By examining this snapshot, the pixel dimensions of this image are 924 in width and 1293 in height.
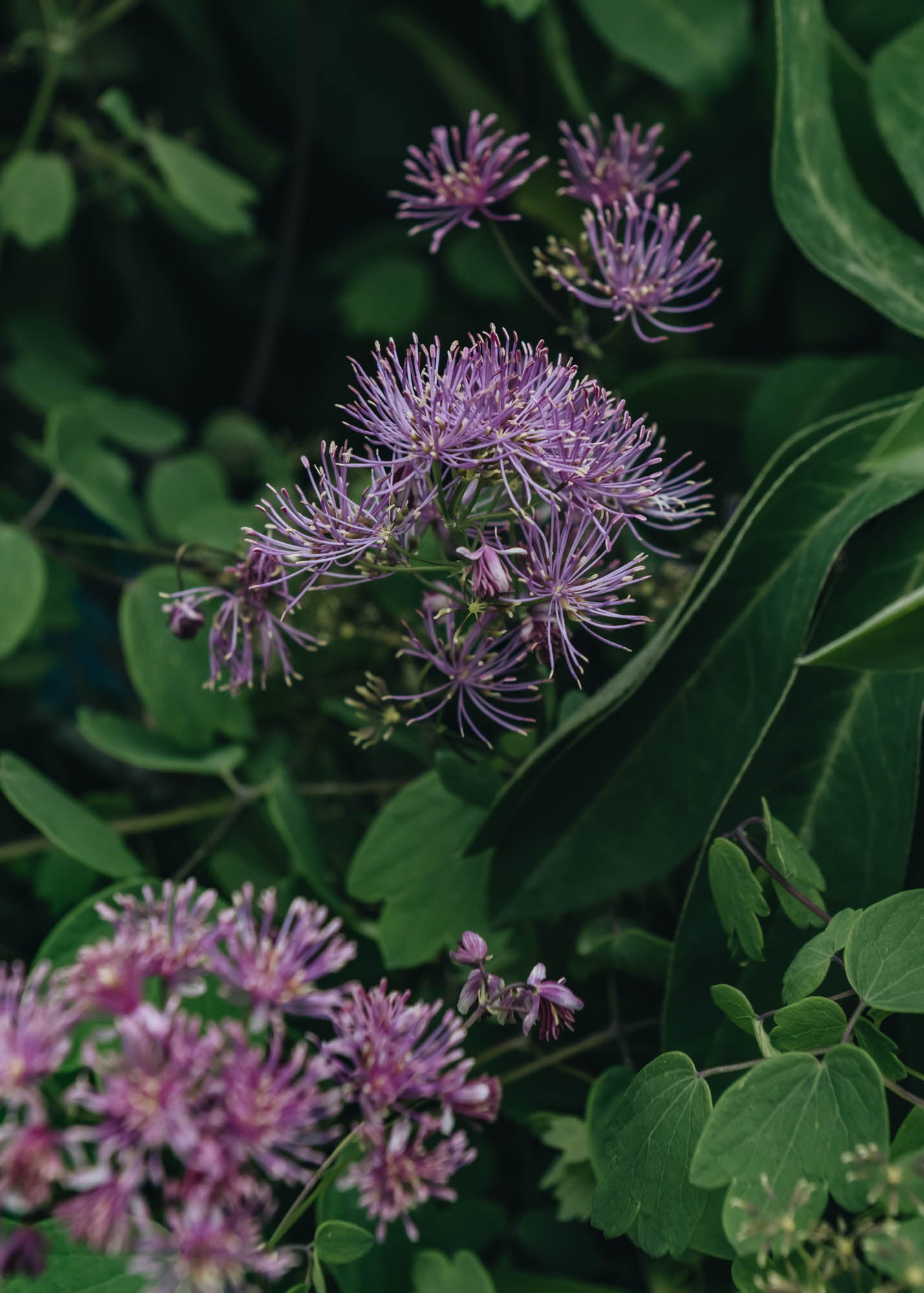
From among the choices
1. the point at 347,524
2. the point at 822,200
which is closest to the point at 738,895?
the point at 347,524

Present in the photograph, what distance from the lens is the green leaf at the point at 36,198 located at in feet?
3.08

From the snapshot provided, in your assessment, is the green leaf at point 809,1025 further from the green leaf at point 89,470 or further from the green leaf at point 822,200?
the green leaf at point 89,470

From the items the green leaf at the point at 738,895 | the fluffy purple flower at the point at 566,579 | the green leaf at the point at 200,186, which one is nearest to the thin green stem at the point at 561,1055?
A: the green leaf at the point at 738,895

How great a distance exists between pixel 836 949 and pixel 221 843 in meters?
0.45

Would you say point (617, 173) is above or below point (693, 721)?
above

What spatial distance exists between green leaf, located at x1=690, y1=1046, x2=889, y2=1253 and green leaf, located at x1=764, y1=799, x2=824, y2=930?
0.28ft

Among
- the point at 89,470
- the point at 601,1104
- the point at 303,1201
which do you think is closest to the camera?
the point at 303,1201

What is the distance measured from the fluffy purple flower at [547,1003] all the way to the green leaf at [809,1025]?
0.09 meters

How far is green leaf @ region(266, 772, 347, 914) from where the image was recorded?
64cm

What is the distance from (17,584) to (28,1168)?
0.54 m

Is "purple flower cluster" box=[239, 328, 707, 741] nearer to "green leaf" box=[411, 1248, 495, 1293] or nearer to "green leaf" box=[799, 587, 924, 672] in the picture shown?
"green leaf" box=[799, 587, 924, 672]

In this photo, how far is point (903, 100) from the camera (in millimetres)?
768

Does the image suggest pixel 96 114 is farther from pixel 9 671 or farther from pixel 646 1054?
pixel 646 1054

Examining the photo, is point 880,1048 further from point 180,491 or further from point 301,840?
point 180,491
